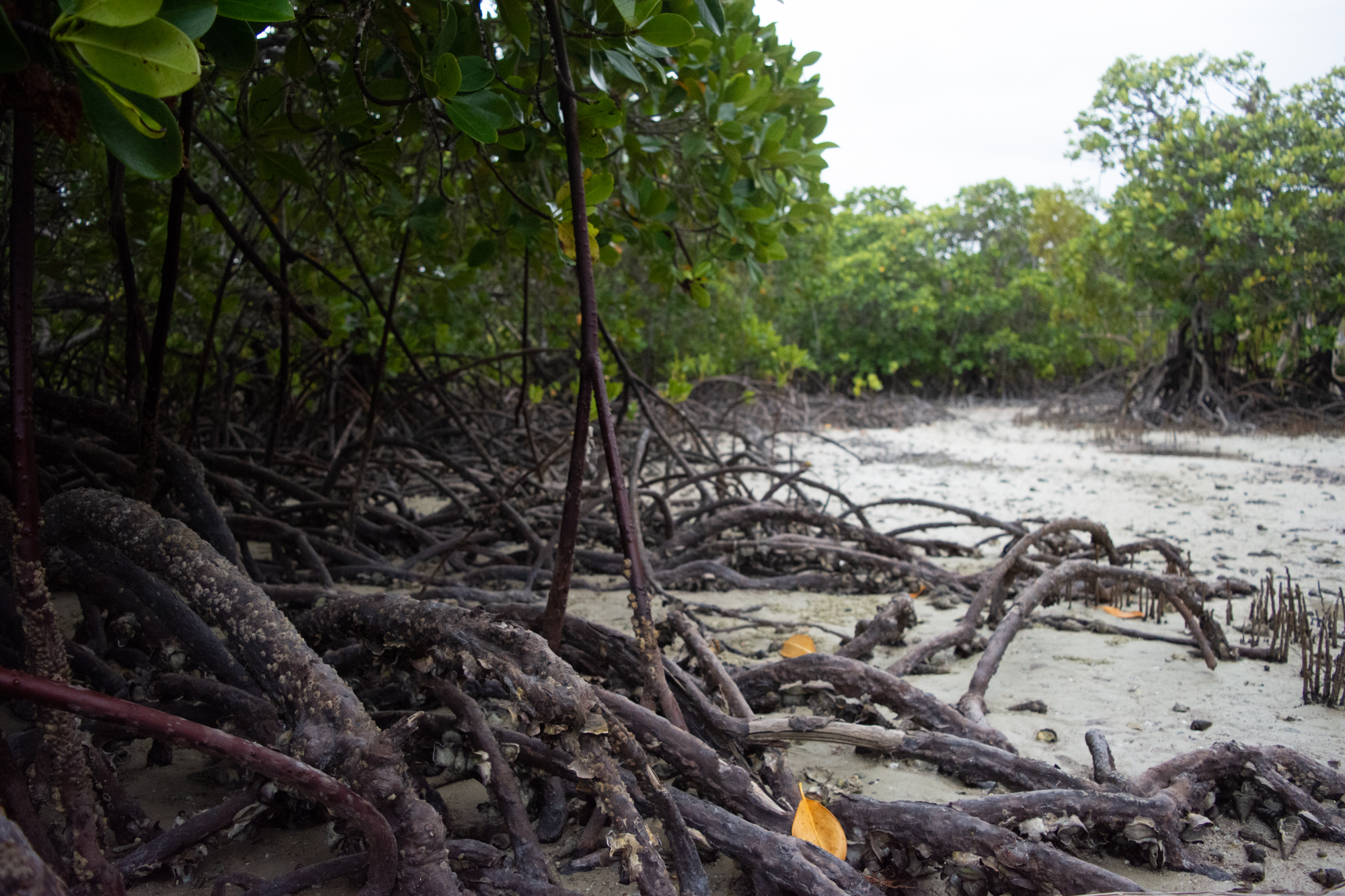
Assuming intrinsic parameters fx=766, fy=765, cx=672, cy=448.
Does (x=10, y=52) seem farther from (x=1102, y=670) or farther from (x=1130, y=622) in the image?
(x=1130, y=622)

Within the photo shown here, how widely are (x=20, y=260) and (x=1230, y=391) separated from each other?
1200cm

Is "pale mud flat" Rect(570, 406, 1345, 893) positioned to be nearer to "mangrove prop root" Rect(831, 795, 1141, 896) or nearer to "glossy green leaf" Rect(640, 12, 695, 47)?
"mangrove prop root" Rect(831, 795, 1141, 896)

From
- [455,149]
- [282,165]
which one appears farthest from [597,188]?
[282,165]

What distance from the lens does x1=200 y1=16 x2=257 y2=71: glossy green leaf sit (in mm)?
782

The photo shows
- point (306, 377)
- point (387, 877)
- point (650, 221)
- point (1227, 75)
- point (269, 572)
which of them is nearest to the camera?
point (387, 877)

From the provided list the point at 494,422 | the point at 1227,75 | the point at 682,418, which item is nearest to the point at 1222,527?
the point at 682,418

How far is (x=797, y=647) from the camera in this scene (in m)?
1.89

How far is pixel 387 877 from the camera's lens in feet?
2.66

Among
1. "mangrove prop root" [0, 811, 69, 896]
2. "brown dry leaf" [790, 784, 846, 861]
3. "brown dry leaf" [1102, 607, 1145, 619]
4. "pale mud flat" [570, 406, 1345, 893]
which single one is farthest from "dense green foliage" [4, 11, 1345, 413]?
"brown dry leaf" [1102, 607, 1145, 619]

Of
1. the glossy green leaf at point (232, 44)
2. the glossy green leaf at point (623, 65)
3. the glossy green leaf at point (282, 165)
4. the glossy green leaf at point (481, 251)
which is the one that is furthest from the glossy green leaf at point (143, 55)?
the glossy green leaf at point (481, 251)

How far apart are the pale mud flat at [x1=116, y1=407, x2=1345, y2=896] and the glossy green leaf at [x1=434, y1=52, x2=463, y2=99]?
0.97m

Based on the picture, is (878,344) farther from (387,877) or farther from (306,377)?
(387,877)

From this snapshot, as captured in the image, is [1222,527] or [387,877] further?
[1222,527]

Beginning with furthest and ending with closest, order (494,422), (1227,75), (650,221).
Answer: (1227,75) < (494,422) < (650,221)
